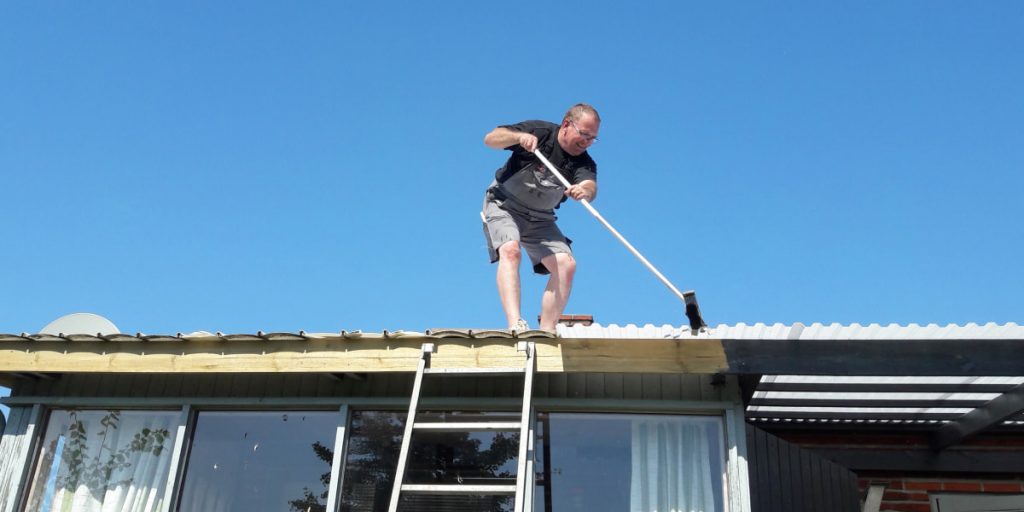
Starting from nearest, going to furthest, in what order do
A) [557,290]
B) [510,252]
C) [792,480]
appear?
[792,480] < [510,252] < [557,290]

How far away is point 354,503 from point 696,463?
1783 mm

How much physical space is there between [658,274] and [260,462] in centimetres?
242

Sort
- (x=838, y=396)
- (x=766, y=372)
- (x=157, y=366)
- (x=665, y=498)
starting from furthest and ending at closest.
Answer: (x=838, y=396) < (x=157, y=366) < (x=665, y=498) < (x=766, y=372)

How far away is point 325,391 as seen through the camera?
4.62 meters

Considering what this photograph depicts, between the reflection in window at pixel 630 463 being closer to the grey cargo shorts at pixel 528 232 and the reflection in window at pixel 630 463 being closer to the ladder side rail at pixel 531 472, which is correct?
the ladder side rail at pixel 531 472

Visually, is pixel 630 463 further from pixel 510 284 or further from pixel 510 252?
pixel 510 252

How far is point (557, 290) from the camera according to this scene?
523cm

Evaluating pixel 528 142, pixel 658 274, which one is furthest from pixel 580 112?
pixel 658 274

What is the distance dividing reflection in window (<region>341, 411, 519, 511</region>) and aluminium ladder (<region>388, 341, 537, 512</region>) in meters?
0.06

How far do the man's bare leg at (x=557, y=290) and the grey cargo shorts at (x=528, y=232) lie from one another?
78 millimetres

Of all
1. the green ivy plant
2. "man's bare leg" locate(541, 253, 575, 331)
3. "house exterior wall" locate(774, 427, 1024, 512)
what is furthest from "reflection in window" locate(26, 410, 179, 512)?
"house exterior wall" locate(774, 427, 1024, 512)

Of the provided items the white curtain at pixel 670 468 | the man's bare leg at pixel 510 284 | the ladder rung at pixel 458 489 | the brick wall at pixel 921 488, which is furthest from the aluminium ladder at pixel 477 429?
the brick wall at pixel 921 488

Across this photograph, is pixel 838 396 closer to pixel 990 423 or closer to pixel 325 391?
pixel 990 423

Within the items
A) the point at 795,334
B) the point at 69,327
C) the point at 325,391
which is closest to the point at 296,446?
the point at 325,391
